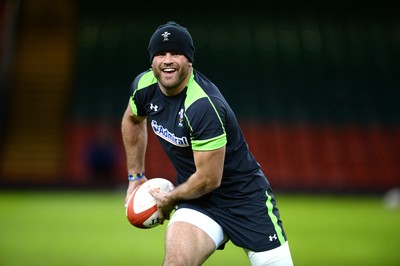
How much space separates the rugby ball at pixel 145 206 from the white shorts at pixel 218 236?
0.18m

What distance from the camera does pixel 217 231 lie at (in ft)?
16.3

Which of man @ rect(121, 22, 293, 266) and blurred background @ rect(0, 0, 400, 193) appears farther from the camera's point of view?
blurred background @ rect(0, 0, 400, 193)

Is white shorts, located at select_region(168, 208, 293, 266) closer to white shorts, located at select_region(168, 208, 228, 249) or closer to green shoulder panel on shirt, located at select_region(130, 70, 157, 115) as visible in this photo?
white shorts, located at select_region(168, 208, 228, 249)

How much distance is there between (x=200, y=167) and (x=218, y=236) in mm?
599

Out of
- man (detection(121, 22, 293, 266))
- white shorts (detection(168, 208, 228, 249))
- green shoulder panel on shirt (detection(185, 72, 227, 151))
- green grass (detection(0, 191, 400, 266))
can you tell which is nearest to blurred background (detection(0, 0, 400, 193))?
green grass (detection(0, 191, 400, 266))

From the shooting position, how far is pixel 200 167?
15.5 feet

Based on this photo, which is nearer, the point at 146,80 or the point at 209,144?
the point at 209,144

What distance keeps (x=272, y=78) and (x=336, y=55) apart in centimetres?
234

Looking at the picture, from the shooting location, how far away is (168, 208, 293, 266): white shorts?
492 cm

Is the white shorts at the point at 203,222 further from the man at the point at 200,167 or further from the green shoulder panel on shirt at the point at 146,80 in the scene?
the green shoulder panel on shirt at the point at 146,80

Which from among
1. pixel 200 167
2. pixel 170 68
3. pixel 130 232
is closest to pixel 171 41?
pixel 170 68

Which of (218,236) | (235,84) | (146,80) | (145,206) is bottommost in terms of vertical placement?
(218,236)

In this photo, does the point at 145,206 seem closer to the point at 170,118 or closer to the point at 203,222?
the point at 203,222

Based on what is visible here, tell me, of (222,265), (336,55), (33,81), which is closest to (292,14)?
(336,55)
